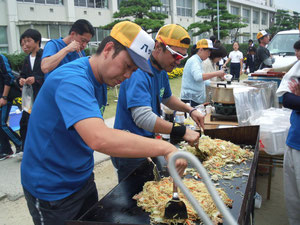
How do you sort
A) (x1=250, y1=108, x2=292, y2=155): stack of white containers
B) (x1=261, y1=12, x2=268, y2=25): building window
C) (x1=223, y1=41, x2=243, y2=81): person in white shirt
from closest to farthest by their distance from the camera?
(x1=250, y1=108, x2=292, y2=155): stack of white containers, (x1=223, y1=41, x2=243, y2=81): person in white shirt, (x1=261, y1=12, x2=268, y2=25): building window

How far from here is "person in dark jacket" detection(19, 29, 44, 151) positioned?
4.25 metres

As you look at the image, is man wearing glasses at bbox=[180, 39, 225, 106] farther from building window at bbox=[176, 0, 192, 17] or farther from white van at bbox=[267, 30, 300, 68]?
building window at bbox=[176, 0, 192, 17]

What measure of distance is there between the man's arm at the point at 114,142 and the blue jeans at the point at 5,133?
4.16 meters

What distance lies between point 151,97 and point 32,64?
276cm

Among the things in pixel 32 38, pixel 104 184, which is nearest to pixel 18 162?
pixel 104 184

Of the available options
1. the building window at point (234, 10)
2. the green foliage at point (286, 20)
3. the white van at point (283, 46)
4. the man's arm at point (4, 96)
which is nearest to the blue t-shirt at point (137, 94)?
the man's arm at point (4, 96)

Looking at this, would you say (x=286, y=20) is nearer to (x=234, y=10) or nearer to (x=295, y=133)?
(x=234, y=10)

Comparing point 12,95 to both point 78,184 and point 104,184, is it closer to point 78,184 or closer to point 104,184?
point 104,184

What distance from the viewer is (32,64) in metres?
Answer: 4.39

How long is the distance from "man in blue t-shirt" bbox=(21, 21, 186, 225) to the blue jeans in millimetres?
3608

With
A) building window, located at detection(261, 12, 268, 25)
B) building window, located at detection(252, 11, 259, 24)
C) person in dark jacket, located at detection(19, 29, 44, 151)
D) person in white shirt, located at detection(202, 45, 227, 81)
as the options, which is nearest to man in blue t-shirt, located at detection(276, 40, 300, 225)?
person in white shirt, located at detection(202, 45, 227, 81)

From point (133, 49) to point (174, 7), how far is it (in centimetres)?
3030

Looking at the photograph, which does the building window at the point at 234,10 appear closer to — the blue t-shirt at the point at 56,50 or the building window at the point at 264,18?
the building window at the point at 264,18

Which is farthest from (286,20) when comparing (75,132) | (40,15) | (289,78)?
(75,132)
